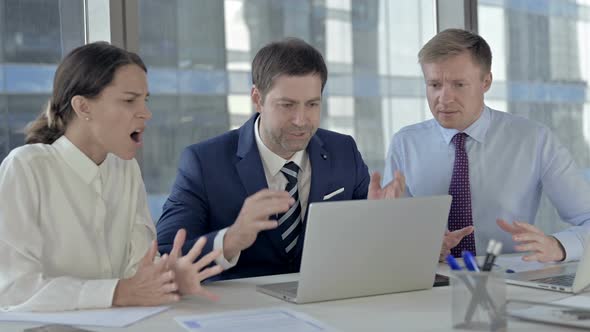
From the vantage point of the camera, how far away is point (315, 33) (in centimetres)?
443

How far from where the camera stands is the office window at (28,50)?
3.27 m

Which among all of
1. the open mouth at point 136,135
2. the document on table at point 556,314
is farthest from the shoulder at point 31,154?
the document on table at point 556,314

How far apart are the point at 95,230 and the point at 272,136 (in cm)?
72

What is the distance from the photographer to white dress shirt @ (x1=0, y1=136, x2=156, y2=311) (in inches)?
73.5

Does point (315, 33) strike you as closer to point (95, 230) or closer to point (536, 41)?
point (536, 41)

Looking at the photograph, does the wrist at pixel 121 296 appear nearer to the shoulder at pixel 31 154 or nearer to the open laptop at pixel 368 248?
the open laptop at pixel 368 248

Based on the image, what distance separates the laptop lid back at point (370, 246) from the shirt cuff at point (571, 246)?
0.67m

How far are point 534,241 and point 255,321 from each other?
3.64ft

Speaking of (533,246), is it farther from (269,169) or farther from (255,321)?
(255,321)

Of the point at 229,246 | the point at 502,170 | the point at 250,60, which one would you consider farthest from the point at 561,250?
the point at 250,60

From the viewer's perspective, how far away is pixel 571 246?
247 centimetres

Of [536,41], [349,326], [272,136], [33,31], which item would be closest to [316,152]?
[272,136]

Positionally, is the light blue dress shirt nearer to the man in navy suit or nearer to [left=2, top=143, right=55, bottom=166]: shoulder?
the man in navy suit

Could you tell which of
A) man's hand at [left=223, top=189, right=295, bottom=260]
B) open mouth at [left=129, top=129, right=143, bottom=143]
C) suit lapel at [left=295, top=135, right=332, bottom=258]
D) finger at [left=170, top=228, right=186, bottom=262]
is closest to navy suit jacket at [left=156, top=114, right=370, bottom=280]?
suit lapel at [left=295, top=135, right=332, bottom=258]
